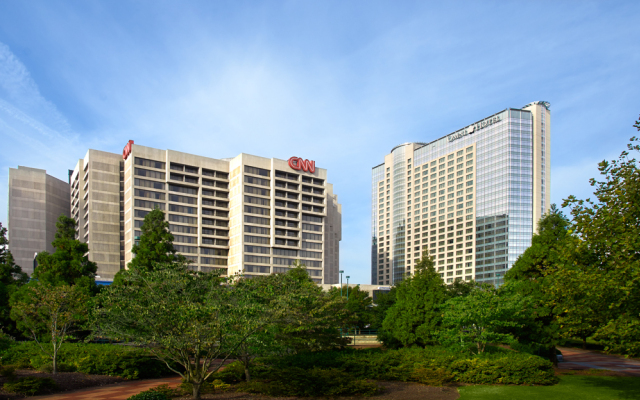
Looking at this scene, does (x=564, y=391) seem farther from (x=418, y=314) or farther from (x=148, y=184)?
(x=148, y=184)

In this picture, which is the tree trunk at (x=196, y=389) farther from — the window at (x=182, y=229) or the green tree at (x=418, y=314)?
the window at (x=182, y=229)

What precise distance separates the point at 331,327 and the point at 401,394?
331 inches

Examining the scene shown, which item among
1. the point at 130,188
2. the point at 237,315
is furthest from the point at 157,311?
the point at 130,188

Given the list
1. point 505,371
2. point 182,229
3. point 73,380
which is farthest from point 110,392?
point 182,229

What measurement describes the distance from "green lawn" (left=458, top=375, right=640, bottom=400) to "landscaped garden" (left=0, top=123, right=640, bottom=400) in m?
0.14

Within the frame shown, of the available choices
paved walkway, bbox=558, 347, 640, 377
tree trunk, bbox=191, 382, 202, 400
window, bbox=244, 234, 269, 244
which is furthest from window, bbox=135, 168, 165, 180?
tree trunk, bbox=191, 382, 202, 400

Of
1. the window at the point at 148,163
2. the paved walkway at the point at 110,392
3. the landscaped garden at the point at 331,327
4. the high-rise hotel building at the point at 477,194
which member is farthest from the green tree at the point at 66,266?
the high-rise hotel building at the point at 477,194

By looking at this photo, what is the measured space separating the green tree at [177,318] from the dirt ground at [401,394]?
6.68 ft

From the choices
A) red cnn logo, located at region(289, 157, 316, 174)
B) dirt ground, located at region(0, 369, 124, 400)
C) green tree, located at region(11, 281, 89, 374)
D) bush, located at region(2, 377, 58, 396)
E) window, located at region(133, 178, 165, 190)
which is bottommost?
dirt ground, located at region(0, 369, 124, 400)

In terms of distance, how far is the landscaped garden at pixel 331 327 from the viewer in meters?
17.9

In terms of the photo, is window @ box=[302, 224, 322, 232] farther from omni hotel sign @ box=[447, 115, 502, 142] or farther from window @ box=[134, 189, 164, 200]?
omni hotel sign @ box=[447, 115, 502, 142]

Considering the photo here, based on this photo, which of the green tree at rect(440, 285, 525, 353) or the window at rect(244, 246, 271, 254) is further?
the window at rect(244, 246, 271, 254)

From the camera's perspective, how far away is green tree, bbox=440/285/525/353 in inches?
1143

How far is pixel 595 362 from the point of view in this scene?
44.4 metres
